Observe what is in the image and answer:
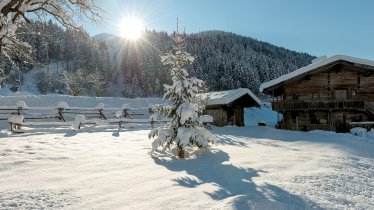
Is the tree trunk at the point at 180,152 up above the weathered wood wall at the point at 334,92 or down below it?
below

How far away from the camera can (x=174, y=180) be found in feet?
25.2

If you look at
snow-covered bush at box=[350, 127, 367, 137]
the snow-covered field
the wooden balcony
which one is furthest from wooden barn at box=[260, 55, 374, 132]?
the snow-covered field

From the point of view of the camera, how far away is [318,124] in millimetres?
28922

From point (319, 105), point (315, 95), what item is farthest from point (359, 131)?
point (315, 95)

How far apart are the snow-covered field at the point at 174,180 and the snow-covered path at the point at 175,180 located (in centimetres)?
2

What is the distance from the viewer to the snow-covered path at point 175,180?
5.79 m

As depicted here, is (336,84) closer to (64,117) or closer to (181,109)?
(181,109)

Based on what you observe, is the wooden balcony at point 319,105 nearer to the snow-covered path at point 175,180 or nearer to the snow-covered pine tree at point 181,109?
the snow-covered path at point 175,180

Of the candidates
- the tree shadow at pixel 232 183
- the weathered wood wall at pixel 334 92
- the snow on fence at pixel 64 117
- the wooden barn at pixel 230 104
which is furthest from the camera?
the wooden barn at pixel 230 104

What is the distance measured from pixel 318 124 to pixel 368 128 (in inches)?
177

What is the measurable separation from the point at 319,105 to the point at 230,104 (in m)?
7.83

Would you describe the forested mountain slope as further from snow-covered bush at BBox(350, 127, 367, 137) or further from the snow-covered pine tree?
the snow-covered pine tree

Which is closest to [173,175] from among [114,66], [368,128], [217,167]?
[217,167]

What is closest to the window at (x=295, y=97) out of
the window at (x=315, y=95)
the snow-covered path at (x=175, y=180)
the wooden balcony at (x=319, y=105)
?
the window at (x=315, y=95)
